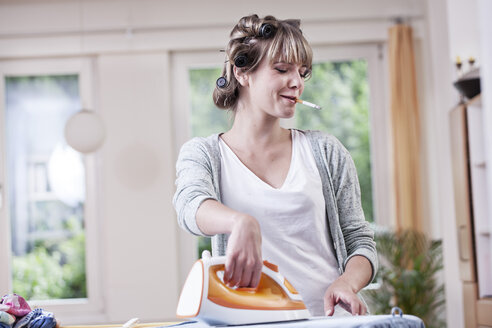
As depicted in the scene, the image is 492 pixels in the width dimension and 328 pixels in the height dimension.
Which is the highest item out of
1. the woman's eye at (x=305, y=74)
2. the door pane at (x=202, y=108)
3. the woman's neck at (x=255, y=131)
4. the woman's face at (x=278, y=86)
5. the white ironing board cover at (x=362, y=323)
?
the door pane at (x=202, y=108)

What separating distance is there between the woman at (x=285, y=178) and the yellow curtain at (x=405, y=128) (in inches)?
128

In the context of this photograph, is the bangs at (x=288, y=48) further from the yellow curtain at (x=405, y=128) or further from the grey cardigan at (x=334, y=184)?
the yellow curtain at (x=405, y=128)

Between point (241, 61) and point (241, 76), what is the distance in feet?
0.17

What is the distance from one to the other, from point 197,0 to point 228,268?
4.01m

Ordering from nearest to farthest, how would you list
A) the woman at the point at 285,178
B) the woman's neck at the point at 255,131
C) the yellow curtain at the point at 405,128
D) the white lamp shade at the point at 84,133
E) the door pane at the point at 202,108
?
the woman at the point at 285,178 → the woman's neck at the point at 255,131 → the white lamp shade at the point at 84,133 → the yellow curtain at the point at 405,128 → the door pane at the point at 202,108

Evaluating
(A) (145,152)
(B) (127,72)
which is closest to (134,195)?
(A) (145,152)

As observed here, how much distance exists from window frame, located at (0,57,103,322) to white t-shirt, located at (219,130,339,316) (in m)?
3.58

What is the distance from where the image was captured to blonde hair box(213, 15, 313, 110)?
1.36 metres

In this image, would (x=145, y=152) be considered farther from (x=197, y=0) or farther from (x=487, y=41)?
(x=487, y=41)

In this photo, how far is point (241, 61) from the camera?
1.40 metres

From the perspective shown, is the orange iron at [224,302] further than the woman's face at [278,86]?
No

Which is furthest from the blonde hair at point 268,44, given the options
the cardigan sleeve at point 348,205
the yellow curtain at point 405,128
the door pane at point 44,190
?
the door pane at point 44,190

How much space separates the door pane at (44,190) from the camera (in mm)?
4801

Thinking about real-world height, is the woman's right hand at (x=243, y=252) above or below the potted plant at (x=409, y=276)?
above
